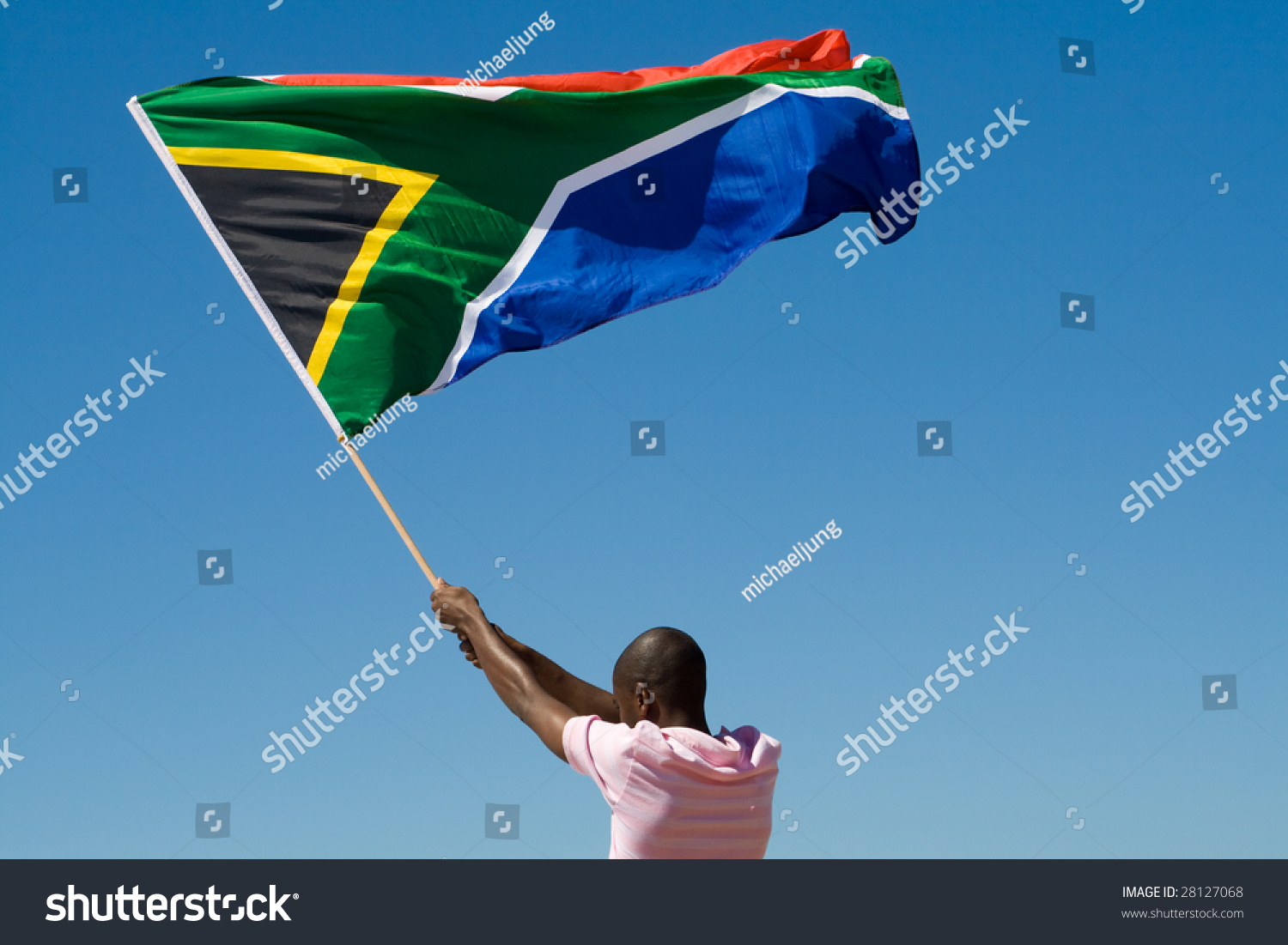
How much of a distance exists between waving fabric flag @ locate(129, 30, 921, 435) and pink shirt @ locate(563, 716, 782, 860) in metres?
4.78

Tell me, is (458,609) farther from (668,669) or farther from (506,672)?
(668,669)

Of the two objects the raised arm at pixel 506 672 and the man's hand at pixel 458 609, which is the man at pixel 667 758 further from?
the man's hand at pixel 458 609

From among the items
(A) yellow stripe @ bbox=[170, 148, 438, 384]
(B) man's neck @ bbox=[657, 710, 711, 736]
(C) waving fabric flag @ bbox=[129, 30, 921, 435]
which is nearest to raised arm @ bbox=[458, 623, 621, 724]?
(B) man's neck @ bbox=[657, 710, 711, 736]

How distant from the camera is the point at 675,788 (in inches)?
229

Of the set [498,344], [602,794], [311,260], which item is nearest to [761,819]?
[602,794]

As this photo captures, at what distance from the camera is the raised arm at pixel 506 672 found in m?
6.30

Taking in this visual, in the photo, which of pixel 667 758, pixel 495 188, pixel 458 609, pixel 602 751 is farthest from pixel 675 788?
pixel 495 188

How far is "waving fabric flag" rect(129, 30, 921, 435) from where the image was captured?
34.8ft

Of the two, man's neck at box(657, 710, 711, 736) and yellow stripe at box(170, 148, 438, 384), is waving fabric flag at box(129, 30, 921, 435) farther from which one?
man's neck at box(657, 710, 711, 736)

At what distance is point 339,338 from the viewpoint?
10.3 metres

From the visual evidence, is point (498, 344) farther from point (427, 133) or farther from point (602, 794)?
point (602, 794)

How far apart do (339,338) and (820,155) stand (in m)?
4.36

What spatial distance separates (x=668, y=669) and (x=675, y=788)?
1.71ft

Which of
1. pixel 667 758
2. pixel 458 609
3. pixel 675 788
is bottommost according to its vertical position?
pixel 675 788
